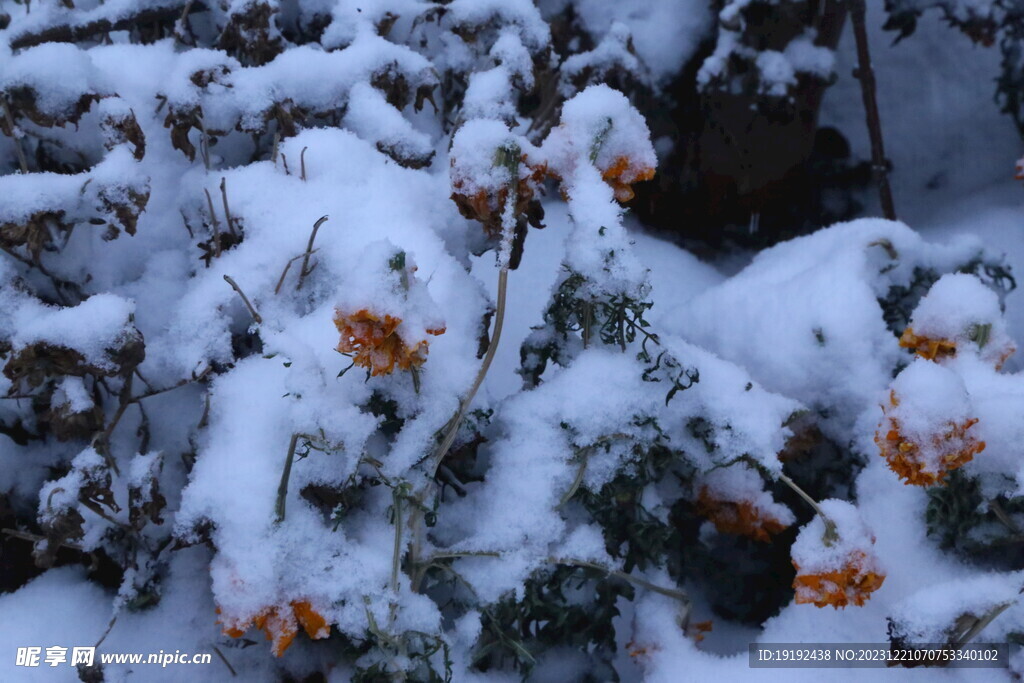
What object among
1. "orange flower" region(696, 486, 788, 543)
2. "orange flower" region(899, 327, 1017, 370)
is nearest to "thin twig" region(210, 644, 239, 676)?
"orange flower" region(696, 486, 788, 543)

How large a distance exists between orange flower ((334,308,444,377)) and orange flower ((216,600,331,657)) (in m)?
0.32

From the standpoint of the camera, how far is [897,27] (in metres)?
2.08

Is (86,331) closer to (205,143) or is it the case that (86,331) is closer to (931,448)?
(205,143)

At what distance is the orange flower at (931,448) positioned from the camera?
3.53ft

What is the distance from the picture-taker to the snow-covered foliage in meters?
1.09

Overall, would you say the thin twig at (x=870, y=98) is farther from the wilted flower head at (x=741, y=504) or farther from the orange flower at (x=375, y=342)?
the orange flower at (x=375, y=342)

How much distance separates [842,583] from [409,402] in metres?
0.62

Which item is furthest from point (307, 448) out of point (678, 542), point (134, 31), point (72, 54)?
point (134, 31)

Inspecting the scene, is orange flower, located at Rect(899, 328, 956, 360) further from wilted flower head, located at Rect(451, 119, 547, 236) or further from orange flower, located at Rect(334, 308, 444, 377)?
orange flower, located at Rect(334, 308, 444, 377)

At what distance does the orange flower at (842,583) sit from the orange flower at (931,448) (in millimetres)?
129

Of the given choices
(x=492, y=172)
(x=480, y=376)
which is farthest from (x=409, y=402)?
(x=492, y=172)

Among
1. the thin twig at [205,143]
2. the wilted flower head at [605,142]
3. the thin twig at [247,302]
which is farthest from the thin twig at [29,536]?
the wilted flower head at [605,142]

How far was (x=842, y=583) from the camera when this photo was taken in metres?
1.09

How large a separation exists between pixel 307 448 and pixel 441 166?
2.37 ft
